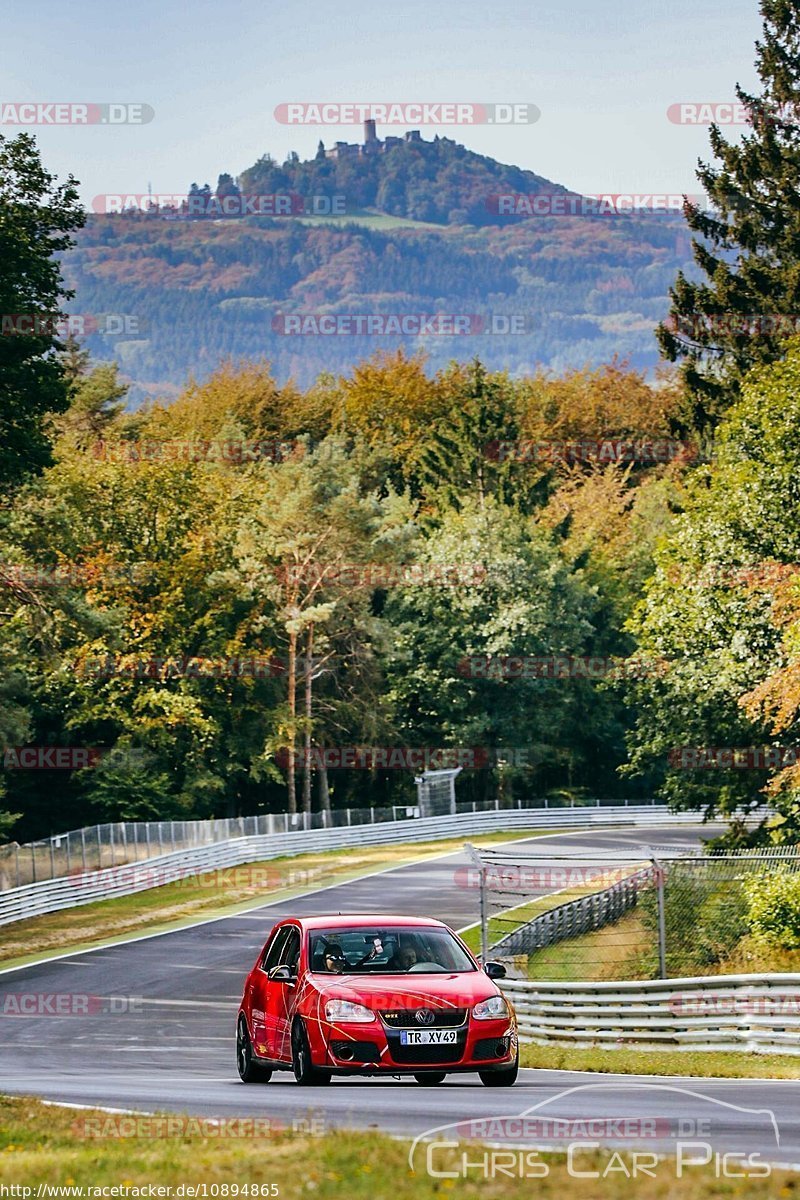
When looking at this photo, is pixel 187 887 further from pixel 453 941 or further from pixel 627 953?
pixel 453 941

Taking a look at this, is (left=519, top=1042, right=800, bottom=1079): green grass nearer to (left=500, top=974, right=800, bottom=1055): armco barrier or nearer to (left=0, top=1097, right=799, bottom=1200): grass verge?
(left=500, top=974, right=800, bottom=1055): armco barrier

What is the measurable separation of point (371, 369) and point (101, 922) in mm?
74155

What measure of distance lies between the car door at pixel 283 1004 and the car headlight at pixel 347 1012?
0.65 m

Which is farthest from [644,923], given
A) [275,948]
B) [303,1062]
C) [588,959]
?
[303,1062]

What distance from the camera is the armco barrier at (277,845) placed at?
46.6m

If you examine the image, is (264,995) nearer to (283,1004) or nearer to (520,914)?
(283,1004)

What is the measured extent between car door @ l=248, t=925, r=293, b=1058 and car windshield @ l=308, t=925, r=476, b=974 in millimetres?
729

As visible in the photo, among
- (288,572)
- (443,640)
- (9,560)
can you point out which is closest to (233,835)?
(9,560)

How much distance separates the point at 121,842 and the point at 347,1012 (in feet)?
126

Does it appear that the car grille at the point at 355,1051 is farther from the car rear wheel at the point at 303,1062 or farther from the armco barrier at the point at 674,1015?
the armco barrier at the point at 674,1015

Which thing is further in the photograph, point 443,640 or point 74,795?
point 443,640

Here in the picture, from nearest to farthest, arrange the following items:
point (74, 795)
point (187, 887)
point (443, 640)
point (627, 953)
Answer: point (627, 953) < point (187, 887) < point (74, 795) < point (443, 640)

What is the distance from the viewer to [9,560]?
54062mm

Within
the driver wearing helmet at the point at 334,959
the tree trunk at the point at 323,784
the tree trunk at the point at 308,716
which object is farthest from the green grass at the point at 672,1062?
the tree trunk at the point at 323,784
